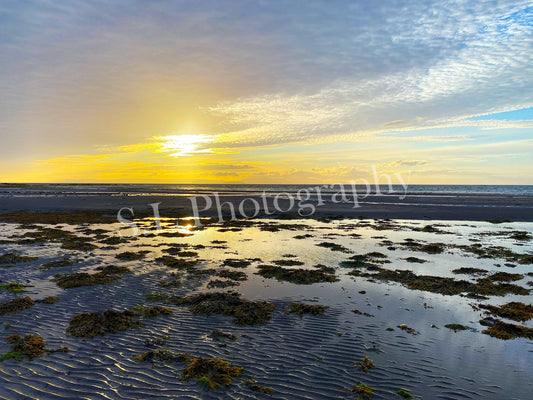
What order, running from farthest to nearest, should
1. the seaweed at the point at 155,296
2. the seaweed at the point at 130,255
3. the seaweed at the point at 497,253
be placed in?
the seaweed at the point at 497,253
the seaweed at the point at 130,255
the seaweed at the point at 155,296

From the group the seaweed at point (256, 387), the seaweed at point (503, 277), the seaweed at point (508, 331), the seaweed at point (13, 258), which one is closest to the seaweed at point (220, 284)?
the seaweed at point (256, 387)

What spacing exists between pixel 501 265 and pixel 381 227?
1160 cm

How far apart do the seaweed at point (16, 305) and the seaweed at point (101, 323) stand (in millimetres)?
1927

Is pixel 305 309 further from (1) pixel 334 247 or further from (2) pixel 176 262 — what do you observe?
(1) pixel 334 247

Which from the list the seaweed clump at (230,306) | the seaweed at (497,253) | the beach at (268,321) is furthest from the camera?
the seaweed at (497,253)

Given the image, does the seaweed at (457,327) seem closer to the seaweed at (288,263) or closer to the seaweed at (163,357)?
the seaweed at (163,357)

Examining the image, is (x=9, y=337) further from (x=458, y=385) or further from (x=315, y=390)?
(x=458, y=385)

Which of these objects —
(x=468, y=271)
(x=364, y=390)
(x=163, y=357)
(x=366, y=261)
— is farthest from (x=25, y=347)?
(x=468, y=271)

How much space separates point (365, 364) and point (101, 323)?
21.7 ft

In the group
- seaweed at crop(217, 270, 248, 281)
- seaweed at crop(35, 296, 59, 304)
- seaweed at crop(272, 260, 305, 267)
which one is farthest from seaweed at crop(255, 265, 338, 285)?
seaweed at crop(35, 296, 59, 304)

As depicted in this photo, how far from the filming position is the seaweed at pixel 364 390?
17.5 feet

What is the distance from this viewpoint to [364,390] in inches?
214

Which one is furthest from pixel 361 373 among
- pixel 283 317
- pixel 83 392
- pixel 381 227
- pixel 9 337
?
pixel 381 227

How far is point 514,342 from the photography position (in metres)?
7.25
